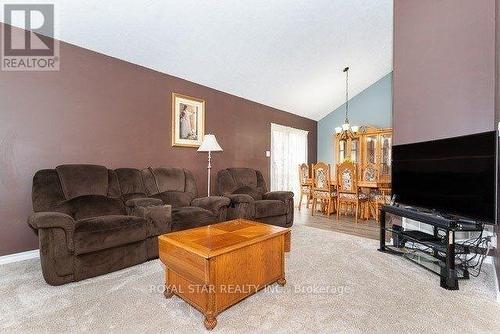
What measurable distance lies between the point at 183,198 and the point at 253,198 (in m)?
1.04

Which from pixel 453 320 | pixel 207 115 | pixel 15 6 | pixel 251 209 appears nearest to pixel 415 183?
pixel 453 320

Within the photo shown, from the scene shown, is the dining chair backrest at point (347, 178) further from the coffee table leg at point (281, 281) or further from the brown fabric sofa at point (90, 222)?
the brown fabric sofa at point (90, 222)

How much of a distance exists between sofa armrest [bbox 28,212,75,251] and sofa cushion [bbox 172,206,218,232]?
2.99 feet

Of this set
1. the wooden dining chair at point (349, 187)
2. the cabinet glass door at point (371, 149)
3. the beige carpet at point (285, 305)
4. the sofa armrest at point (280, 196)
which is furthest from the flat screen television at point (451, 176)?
the cabinet glass door at point (371, 149)

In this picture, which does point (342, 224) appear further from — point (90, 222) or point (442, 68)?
point (90, 222)

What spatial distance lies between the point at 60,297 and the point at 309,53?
14.7ft

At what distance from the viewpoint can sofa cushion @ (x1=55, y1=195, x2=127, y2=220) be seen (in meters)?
2.52

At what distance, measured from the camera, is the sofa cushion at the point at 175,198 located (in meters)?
3.23

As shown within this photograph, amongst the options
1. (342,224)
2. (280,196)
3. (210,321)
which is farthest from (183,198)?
(342,224)

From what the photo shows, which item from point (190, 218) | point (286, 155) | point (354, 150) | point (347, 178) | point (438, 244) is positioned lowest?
point (438, 244)

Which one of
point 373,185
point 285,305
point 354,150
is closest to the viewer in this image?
point 285,305

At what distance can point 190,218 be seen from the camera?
112 inches

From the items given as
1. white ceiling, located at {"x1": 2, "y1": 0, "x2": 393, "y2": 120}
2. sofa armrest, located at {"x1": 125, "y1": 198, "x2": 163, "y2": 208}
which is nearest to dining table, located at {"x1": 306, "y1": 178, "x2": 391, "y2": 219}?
white ceiling, located at {"x1": 2, "y1": 0, "x2": 393, "y2": 120}

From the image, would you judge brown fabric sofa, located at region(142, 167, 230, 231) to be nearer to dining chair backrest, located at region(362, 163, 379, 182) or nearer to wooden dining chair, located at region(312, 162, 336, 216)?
wooden dining chair, located at region(312, 162, 336, 216)
